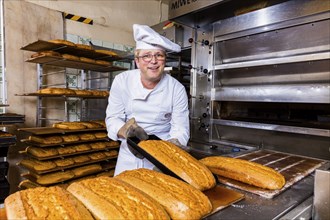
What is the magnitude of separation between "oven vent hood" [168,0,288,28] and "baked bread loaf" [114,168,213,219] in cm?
150

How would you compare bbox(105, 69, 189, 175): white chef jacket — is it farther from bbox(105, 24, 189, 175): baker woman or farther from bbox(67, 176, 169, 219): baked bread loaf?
bbox(67, 176, 169, 219): baked bread loaf

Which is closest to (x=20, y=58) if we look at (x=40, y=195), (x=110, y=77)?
(x=110, y=77)

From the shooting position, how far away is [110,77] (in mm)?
3762

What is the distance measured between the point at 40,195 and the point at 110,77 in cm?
319

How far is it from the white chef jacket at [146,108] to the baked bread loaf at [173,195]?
2.89ft

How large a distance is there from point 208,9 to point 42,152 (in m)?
2.28

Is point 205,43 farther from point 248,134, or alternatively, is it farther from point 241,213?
point 241,213

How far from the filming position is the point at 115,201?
0.71m

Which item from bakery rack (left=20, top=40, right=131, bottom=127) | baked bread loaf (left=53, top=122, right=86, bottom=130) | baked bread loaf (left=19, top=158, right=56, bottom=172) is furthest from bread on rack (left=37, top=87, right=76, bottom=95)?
baked bread loaf (left=19, top=158, right=56, bottom=172)

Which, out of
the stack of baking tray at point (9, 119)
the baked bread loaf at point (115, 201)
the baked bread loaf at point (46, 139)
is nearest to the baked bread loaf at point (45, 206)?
the baked bread loaf at point (115, 201)

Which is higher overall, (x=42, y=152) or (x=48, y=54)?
(x=48, y=54)

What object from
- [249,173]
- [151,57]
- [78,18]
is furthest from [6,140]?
[249,173]

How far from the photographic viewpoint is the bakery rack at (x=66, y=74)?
8.88 ft

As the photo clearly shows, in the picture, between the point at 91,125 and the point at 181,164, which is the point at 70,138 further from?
the point at 181,164
